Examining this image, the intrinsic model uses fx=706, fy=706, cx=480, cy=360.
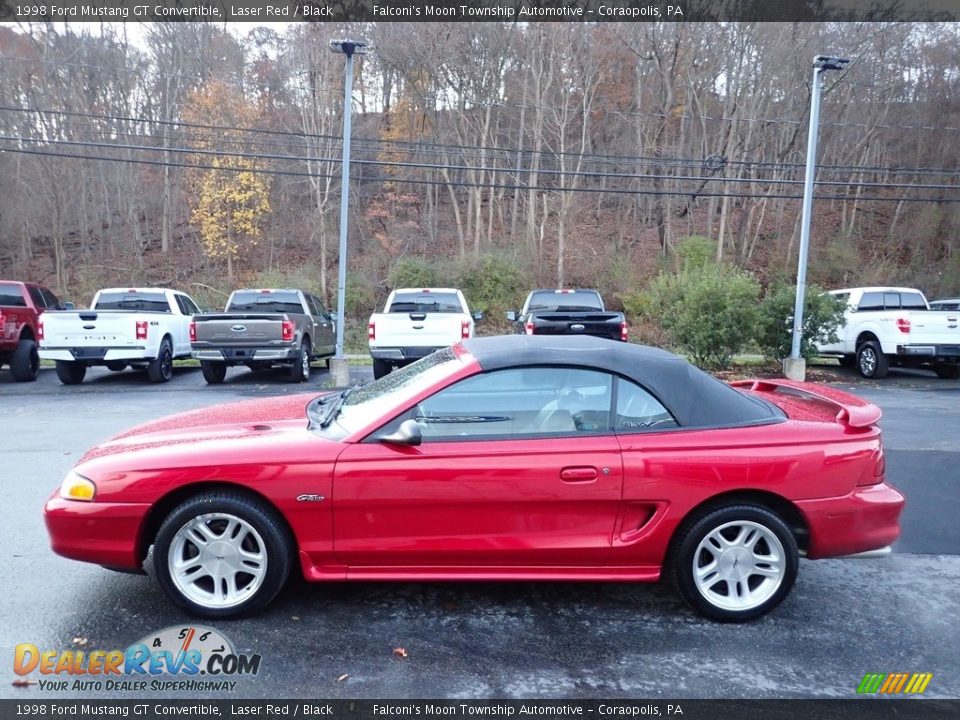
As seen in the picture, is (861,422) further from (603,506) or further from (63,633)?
(63,633)

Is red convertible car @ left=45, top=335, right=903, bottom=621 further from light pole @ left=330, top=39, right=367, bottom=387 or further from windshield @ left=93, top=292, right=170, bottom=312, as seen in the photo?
windshield @ left=93, top=292, right=170, bottom=312

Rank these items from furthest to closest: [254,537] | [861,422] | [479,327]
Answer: [479,327] < [861,422] < [254,537]

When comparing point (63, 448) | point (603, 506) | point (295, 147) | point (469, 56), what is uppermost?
point (469, 56)

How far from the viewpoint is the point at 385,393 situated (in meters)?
4.21

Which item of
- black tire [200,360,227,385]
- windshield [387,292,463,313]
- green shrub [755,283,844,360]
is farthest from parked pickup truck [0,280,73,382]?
green shrub [755,283,844,360]

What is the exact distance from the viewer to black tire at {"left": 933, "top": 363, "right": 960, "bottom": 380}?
14925mm

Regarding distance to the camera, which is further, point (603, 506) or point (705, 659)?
point (603, 506)

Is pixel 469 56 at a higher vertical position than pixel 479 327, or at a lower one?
higher

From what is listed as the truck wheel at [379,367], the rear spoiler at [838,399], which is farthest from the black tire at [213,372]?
the rear spoiler at [838,399]

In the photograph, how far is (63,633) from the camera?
359 centimetres

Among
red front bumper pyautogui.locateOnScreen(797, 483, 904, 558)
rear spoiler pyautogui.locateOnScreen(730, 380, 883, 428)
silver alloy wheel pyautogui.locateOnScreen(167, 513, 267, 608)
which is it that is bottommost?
silver alloy wheel pyautogui.locateOnScreen(167, 513, 267, 608)

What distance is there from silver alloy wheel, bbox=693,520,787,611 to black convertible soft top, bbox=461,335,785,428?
0.59m

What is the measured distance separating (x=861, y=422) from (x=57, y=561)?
4.99 m

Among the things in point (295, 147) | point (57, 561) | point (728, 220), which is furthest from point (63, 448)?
point (728, 220)
